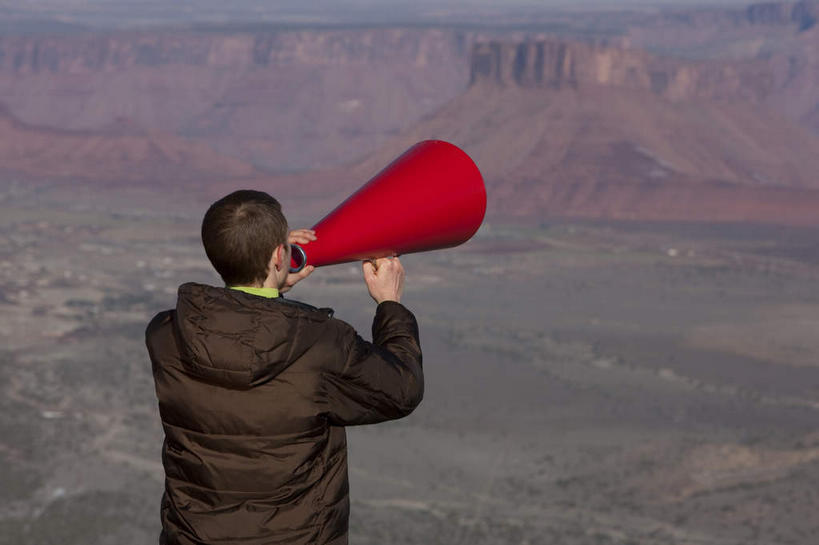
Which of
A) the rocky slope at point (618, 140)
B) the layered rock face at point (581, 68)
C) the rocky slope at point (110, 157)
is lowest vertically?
the rocky slope at point (110, 157)

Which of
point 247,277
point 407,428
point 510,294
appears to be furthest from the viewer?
point 510,294

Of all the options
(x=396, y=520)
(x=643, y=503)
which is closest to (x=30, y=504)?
(x=396, y=520)

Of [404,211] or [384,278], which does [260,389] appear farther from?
[404,211]

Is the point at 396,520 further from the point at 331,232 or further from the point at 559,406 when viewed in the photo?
the point at 331,232

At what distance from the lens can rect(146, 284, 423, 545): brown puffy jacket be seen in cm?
287

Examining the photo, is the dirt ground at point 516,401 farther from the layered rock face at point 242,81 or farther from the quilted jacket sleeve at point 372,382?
the layered rock face at point 242,81

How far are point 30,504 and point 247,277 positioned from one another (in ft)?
65.1

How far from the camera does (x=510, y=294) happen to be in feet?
170

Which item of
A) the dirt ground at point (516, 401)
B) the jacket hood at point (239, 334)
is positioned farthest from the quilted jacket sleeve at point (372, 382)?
the dirt ground at point (516, 401)

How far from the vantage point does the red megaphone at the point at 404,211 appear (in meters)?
3.29

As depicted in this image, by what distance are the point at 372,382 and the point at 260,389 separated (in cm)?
29

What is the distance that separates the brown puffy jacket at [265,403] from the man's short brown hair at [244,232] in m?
0.09

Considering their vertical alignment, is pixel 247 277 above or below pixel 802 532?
above

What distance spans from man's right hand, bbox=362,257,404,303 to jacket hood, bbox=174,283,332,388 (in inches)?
14.6
